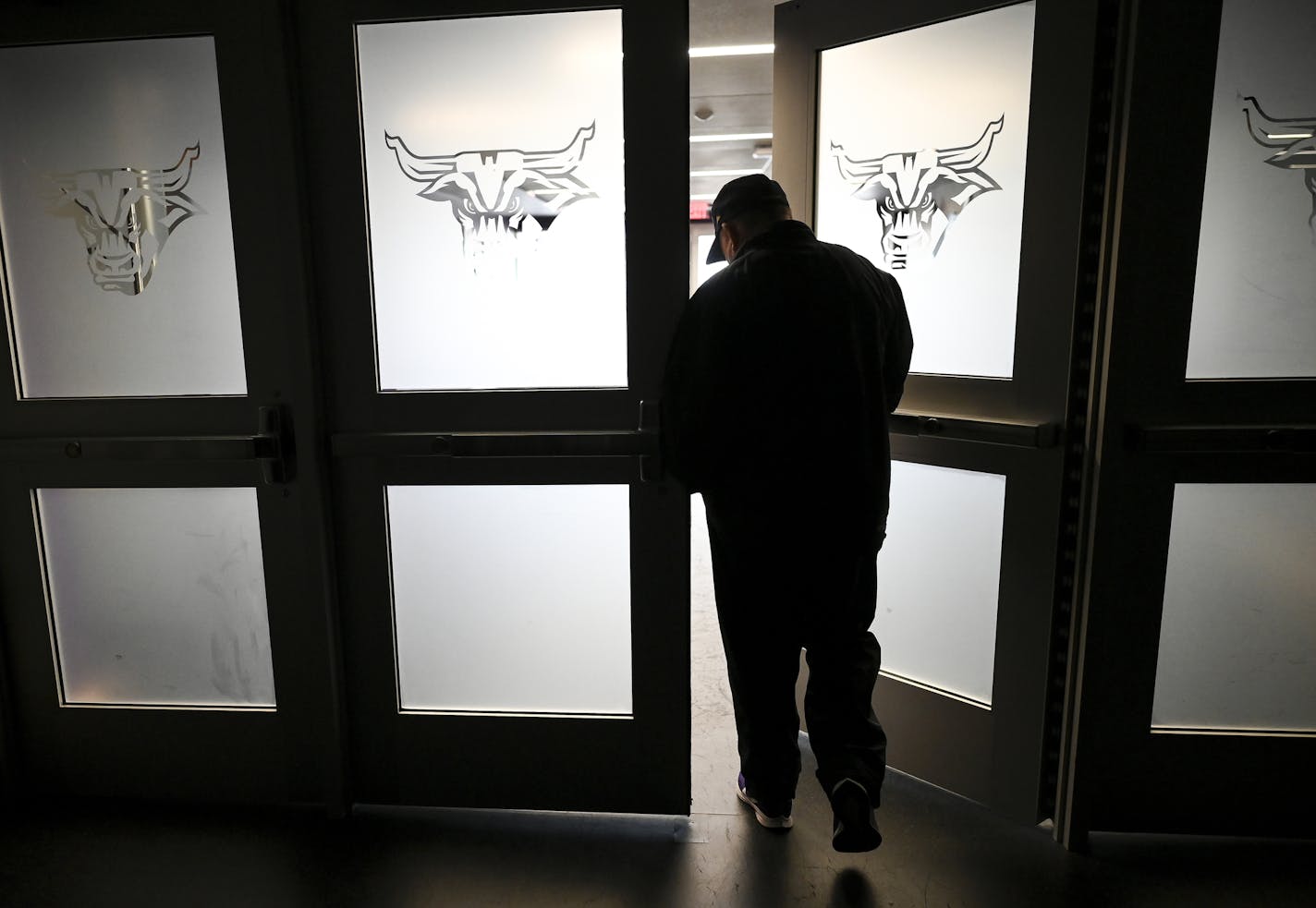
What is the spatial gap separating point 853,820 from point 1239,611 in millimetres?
1066

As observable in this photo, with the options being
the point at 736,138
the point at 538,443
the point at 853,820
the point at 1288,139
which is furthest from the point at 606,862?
the point at 736,138

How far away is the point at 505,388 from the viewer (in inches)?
70.6

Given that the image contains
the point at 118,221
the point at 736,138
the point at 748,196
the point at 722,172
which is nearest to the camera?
the point at 748,196

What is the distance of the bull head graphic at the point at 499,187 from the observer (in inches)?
67.9

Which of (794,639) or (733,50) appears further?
(733,50)

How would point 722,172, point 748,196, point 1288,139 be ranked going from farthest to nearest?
point 722,172 < point 748,196 < point 1288,139

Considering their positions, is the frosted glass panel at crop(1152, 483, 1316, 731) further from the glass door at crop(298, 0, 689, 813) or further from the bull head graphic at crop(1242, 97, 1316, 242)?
the glass door at crop(298, 0, 689, 813)

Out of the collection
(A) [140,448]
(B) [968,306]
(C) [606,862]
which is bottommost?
(C) [606,862]

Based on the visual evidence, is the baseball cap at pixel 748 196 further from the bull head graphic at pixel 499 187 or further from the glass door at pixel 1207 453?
the glass door at pixel 1207 453

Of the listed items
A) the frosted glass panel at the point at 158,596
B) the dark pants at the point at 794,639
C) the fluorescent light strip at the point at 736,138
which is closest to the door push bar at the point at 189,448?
the frosted glass panel at the point at 158,596

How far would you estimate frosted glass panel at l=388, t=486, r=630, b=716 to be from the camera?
6.06ft

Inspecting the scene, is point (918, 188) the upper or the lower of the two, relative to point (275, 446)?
upper

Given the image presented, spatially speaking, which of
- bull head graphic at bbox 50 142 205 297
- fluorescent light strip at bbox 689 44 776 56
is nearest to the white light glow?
fluorescent light strip at bbox 689 44 776 56

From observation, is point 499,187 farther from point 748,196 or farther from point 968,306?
point 968,306
